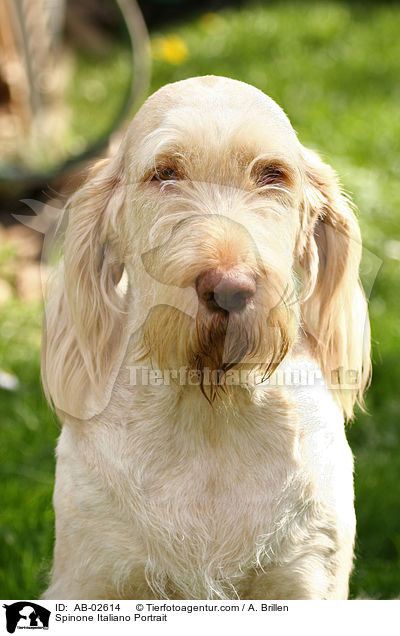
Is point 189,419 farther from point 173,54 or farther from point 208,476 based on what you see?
point 173,54

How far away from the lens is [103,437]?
2.09 meters

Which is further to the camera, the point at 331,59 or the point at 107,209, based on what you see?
the point at 331,59

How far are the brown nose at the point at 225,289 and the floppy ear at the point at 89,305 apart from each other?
44 cm

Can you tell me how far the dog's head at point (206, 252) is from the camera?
1741 mm

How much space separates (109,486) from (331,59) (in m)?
3.20

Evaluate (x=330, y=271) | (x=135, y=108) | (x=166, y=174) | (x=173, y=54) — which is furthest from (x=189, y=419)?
(x=135, y=108)

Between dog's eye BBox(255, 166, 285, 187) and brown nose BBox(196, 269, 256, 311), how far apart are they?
0.81ft
